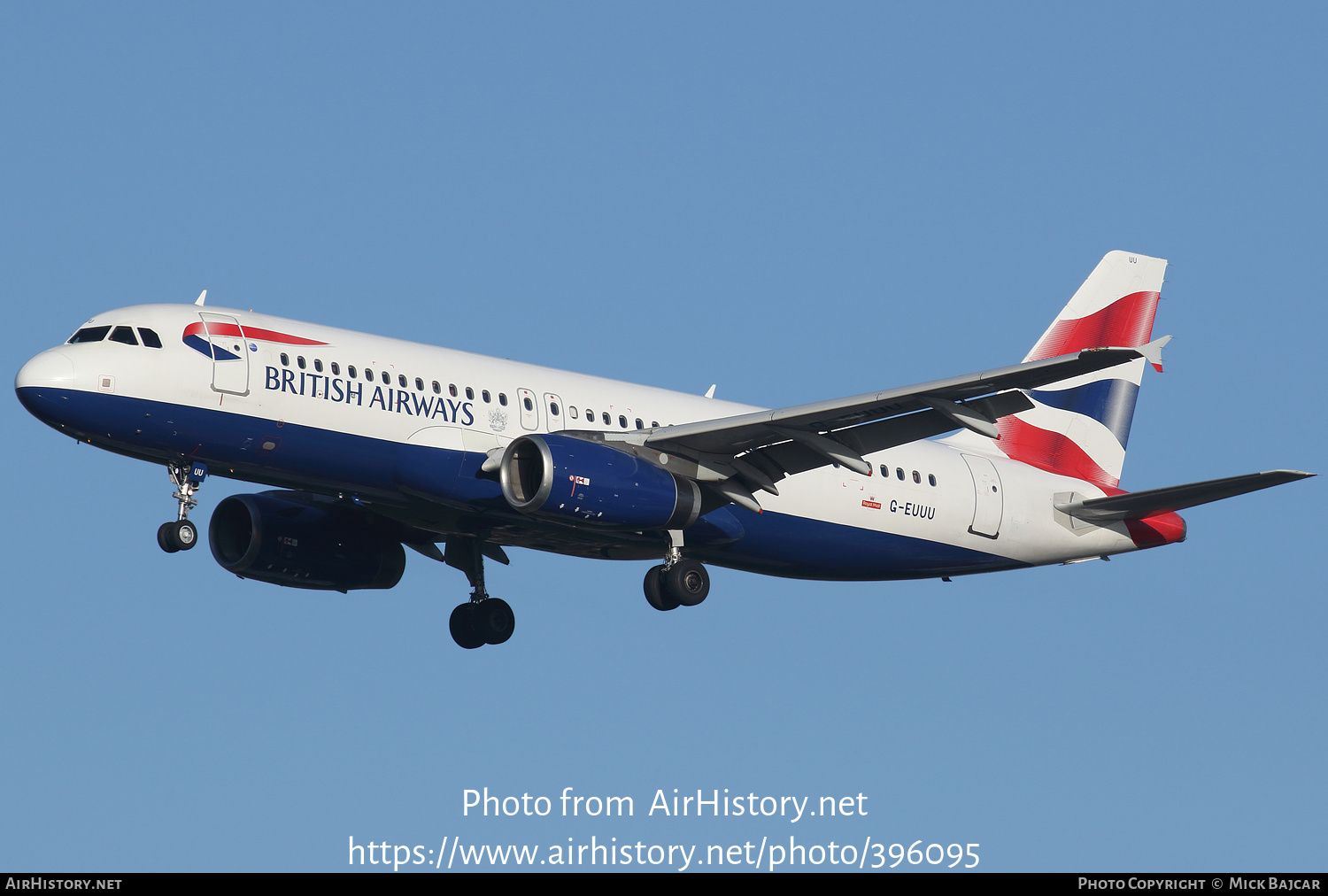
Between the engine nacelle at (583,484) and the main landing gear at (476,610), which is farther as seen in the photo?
the main landing gear at (476,610)

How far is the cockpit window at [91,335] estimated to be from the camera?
33156 millimetres

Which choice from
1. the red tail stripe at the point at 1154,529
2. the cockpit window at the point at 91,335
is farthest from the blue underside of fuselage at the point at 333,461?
the red tail stripe at the point at 1154,529

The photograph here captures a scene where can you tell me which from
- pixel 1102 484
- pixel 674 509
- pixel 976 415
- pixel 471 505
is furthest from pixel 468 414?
pixel 1102 484

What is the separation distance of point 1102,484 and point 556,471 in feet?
51.3

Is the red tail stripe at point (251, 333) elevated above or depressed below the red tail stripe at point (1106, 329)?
below

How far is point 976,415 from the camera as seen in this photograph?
107 ft

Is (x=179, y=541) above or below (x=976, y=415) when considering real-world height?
below

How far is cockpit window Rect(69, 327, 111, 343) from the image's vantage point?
109ft

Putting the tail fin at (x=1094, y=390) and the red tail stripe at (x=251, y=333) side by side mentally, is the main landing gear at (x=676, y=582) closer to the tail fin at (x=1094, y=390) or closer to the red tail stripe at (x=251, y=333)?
the red tail stripe at (x=251, y=333)

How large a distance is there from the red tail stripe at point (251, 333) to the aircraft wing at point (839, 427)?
6.37 m

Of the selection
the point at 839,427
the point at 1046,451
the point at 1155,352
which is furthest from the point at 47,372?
the point at 1046,451

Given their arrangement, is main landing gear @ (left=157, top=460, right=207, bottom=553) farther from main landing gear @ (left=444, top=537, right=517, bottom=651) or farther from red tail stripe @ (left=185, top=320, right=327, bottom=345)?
main landing gear @ (left=444, top=537, right=517, bottom=651)

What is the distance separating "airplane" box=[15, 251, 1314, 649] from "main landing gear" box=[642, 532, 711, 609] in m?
0.04

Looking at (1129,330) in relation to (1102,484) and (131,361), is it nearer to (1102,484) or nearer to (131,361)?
(1102,484)
